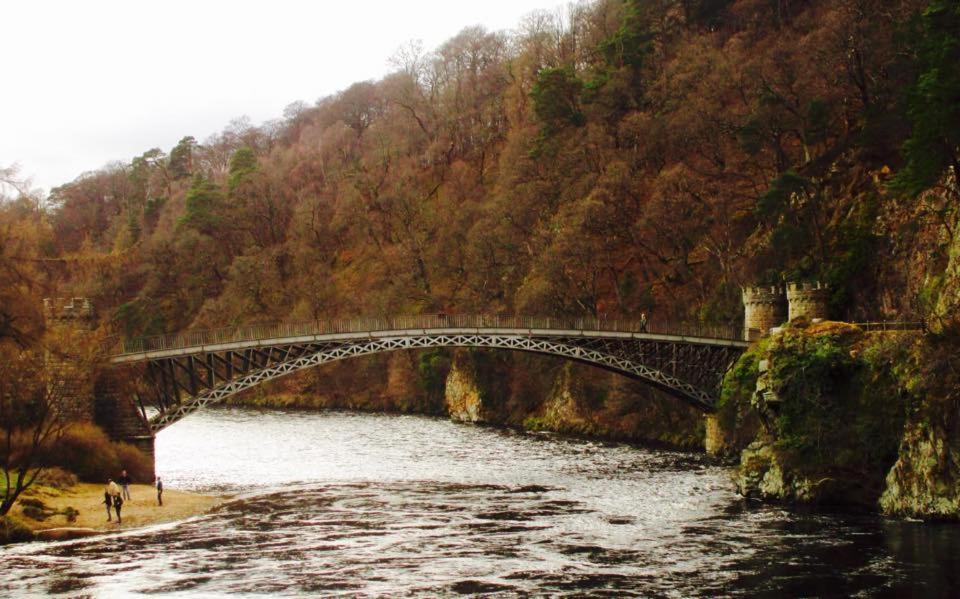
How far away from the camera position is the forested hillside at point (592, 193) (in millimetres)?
51500

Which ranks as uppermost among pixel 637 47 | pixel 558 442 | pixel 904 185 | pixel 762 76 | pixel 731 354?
pixel 637 47

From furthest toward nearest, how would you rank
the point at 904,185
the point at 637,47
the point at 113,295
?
the point at 113,295 → the point at 637,47 → the point at 904,185

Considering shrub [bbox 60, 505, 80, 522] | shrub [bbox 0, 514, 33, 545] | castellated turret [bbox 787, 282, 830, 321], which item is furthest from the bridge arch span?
shrub [bbox 0, 514, 33, 545]

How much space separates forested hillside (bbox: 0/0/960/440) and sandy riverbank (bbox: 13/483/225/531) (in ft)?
30.2

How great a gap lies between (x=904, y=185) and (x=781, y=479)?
608 inches

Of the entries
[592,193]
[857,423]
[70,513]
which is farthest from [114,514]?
[592,193]

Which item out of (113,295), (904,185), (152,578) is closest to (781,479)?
(904,185)

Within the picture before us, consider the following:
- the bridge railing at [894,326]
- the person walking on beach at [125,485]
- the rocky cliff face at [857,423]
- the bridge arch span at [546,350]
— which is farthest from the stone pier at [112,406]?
the bridge railing at [894,326]

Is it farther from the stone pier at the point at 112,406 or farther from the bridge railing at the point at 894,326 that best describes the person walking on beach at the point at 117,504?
the bridge railing at the point at 894,326

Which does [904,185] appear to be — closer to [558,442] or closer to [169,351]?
[558,442]

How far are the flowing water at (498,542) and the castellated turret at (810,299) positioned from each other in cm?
963

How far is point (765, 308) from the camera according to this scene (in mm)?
57312

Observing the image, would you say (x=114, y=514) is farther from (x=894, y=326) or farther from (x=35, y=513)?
(x=894, y=326)

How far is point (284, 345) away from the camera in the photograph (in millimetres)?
59219
